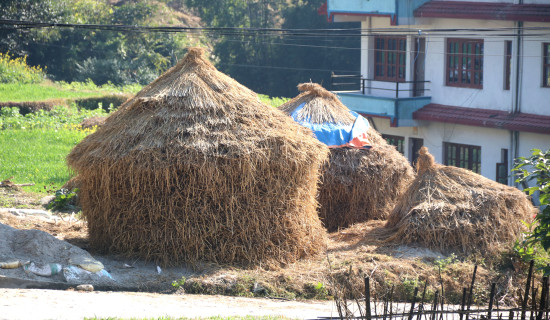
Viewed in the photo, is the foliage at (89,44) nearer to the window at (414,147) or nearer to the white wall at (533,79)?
the window at (414,147)

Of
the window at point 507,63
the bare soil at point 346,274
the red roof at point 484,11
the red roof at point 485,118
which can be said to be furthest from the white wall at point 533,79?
the bare soil at point 346,274

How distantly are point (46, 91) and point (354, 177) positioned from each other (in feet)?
74.2

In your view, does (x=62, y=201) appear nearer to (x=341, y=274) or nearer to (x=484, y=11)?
(x=341, y=274)

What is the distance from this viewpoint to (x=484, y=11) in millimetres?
23422

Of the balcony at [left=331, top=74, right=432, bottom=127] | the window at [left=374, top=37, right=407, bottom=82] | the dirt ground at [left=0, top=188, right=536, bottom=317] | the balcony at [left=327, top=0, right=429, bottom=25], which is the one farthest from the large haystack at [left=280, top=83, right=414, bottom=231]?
the window at [left=374, top=37, right=407, bottom=82]

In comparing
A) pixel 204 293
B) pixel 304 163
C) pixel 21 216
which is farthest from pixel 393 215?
pixel 21 216

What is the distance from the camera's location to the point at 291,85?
52781 millimetres

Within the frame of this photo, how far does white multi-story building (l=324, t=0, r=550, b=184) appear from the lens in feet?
73.2

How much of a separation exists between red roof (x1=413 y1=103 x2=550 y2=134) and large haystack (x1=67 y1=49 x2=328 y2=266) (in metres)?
12.1

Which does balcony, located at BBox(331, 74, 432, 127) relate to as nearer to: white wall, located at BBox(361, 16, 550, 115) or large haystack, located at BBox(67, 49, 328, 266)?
white wall, located at BBox(361, 16, 550, 115)

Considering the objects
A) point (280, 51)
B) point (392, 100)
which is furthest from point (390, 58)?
point (280, 51)

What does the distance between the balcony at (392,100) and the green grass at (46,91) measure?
13.2 meters

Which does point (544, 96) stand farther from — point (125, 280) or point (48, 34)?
point (48, 34)

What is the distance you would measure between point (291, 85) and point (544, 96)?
104 feet
